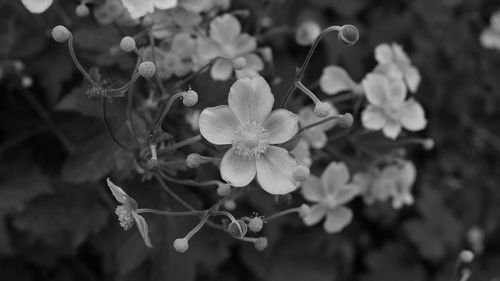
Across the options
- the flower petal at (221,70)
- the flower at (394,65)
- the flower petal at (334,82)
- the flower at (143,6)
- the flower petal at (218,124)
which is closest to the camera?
the flower petal at (218,124)

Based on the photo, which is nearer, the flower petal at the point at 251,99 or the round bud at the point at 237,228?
the round bud at the point at 237,228

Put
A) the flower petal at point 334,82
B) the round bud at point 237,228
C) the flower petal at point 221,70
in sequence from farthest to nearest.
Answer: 1. the flower petal at point 334,82
2. the flower petal at point 221,70
3. the round bud at point 237,228

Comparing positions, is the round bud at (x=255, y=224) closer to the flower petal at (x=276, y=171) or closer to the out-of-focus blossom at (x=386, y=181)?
the flower petal at (x=276, y=171)

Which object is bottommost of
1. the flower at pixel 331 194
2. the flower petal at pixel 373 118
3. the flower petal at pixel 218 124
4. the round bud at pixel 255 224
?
the flower at pixel 331 194

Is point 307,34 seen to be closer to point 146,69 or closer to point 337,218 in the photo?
point 337,218

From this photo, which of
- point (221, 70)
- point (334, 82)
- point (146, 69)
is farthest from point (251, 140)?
point (334, 82)

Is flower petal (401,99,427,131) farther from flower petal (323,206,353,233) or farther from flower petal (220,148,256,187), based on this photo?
flower petal (220,148,256,187)

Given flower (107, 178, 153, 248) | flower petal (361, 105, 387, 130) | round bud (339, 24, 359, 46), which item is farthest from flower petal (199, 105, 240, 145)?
flower petal (361, 105, 387, 130)

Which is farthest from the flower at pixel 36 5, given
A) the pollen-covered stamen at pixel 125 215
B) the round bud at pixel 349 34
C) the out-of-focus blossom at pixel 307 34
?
the out-of-focus blossom at pixel 307 34
